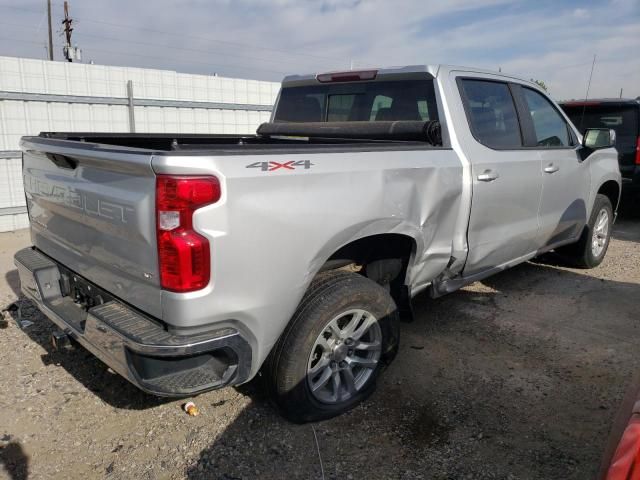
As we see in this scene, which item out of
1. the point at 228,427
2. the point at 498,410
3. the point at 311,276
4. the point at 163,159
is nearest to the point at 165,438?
the point at 228,427

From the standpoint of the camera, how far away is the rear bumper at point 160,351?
2215mm

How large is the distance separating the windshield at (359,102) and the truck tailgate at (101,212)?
214 cm

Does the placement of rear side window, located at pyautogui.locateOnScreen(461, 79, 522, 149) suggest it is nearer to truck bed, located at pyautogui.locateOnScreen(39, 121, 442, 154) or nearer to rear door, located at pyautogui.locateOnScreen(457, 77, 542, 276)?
rear door, located at pyautogui.locateOnScreen(457, 77, 542, 276)

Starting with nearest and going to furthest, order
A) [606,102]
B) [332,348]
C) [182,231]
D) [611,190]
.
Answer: [182,231], [332,348], [611,190], [606,102]

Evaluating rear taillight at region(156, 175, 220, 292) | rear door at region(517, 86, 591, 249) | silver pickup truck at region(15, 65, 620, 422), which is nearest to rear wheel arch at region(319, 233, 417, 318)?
silver pickup truck at region(15, 65, 620, 422)

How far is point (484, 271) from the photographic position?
13.3 ft

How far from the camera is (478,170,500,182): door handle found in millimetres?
3599

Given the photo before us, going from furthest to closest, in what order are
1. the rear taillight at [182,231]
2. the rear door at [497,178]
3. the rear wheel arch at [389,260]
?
the rear door at [497,178] < the rear wheel arch at [389,260] < the rear taillight at [182,231]

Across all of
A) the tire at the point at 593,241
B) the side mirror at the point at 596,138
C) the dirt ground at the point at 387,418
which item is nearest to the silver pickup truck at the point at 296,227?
the dirt ground at the point at 387,418

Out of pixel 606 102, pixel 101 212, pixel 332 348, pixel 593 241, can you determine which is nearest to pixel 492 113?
pixel 332 348

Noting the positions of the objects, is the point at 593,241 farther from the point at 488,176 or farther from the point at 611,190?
the point at 488,176

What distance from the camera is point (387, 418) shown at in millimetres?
3018

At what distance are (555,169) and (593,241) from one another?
1669 millimetres

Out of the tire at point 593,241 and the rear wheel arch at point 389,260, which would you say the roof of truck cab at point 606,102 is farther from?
the rear wheel arch at point 389,260
